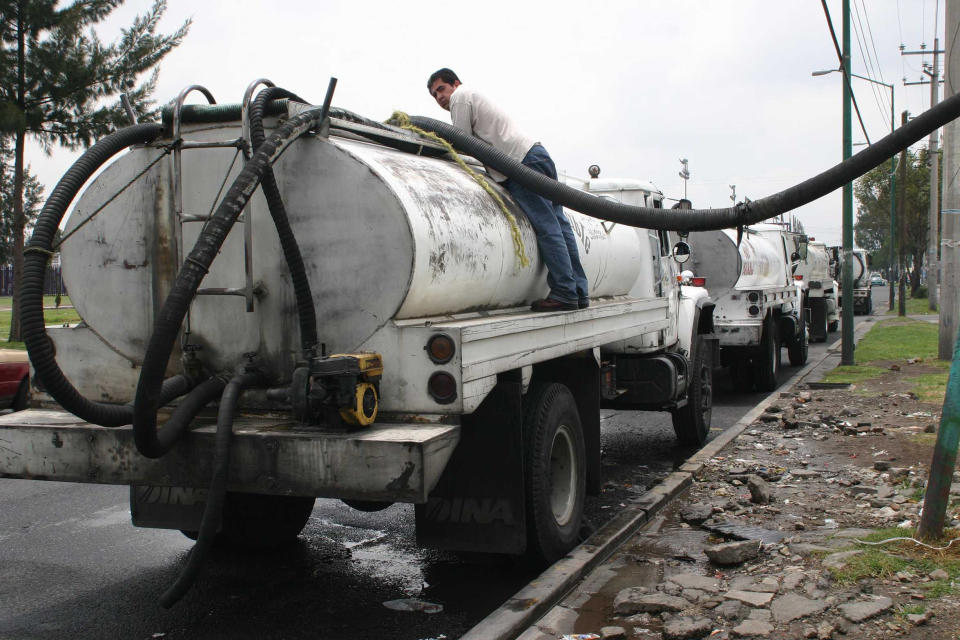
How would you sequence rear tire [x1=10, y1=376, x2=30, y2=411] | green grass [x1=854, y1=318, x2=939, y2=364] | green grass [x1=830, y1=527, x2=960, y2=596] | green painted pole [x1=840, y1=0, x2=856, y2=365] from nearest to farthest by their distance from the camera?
green grass [x1=830, y1=527, x2=960, y2=596] < rear tire [x1=10, y1=376, x2=30, y2=411] < green painted pole [x1=840, y1=0, x2=856, y2=365] < green grass [x1=854, y1=318, x2=939, y2=364]

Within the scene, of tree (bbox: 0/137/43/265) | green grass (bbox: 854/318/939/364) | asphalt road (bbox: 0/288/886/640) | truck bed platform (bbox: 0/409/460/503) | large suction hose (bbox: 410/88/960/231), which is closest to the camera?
truck bed platform (bbox: 0/409/460/503)

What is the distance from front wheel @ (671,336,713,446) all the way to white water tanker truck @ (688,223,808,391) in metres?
4.03

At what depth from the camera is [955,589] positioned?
172 inches

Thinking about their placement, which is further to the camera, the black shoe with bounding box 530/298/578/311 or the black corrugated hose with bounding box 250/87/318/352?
the black shoe with bounding box 530/298/578/311

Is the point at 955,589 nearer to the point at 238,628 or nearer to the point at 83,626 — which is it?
the point at 238,628

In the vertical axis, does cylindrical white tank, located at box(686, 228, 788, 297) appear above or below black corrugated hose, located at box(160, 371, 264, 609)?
above

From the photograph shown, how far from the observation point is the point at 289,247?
14.1ft

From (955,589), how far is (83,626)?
4.25 m

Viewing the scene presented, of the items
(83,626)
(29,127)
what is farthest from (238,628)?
(29,127)

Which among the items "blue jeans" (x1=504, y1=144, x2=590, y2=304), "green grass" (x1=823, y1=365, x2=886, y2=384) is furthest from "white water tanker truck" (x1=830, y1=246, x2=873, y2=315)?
"blue jeans" (x1=504, y1=144, x2=590, y2=304)

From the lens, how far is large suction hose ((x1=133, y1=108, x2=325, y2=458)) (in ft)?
12.4

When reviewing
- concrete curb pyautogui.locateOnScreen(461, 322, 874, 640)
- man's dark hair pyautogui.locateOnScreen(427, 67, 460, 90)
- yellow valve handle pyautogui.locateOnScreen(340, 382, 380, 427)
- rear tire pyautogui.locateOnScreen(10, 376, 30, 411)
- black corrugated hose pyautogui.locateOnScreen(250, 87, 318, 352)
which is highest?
man's dark hair pyautogui.locateOnScreen(427, 67, 460, 90)

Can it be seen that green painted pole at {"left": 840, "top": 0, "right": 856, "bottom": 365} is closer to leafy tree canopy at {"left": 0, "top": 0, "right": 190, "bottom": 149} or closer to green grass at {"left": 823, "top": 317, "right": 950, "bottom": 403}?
green grass at {"left": 823, "top": 317, "right": 950, "bottom": 403}

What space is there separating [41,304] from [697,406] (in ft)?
23.2
